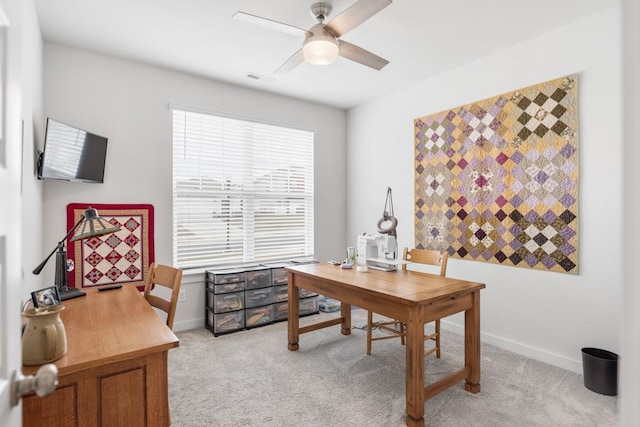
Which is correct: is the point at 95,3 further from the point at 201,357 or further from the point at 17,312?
the point at 201,357

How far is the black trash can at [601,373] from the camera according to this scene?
2242 millimetres

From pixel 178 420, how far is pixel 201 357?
34.0 inches

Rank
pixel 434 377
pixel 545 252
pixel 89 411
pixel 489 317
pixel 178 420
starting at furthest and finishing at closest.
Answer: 1. pixel 489 317
2. pixel 545 252
3. pixel 434 377
4. pixel 178 420
5. pixel 89 411

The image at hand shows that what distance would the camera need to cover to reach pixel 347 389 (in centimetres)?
236

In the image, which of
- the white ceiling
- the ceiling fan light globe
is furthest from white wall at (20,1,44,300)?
the ceiling fan light globe

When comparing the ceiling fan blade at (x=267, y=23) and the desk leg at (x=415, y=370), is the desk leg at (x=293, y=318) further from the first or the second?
A: the ceiling fan blade at (x=267, y=23)

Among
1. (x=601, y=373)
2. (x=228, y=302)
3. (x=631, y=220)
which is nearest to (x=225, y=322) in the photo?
(x=228, y=302)

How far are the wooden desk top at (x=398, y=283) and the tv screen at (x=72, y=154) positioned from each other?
1922 millimetres

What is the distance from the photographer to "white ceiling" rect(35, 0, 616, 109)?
2.41m

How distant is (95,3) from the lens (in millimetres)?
2367

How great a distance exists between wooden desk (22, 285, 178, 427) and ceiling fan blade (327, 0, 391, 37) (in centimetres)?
198

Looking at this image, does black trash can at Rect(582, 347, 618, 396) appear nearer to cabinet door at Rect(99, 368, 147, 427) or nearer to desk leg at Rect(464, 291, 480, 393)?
desk leg at Rect(464, 291, 480, 393)

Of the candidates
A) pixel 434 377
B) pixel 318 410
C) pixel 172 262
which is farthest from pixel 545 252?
pixel 172 262

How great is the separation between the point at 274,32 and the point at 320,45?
72cm
